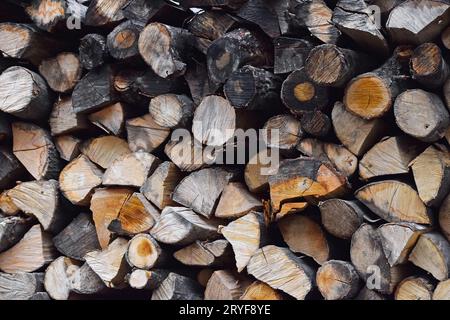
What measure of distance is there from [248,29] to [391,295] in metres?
0.99

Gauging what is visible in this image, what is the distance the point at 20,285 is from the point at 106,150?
2.04ft

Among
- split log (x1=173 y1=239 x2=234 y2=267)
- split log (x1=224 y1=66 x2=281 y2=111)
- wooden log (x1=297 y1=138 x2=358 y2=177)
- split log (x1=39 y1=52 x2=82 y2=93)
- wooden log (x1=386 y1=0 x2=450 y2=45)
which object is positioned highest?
wooden log (x1=386 y1=0 x2=450 y2=45)

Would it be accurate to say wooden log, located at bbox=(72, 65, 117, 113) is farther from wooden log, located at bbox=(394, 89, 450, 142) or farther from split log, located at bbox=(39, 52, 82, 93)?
wooden log, located at bbox=(394, 89, 450, 142)

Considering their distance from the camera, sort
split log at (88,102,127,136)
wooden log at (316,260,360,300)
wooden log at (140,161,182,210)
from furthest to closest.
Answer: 1. split log at (88,102,127,136)
2. wooden log at (140,161,182,210)
3. wooden log at (316,260,360,300)

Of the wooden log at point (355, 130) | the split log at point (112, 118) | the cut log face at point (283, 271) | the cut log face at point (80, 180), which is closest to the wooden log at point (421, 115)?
the wooden log at point (355, 130)

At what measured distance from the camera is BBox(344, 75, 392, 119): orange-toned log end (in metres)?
2.01

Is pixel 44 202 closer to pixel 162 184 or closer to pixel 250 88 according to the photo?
pixel 162 184

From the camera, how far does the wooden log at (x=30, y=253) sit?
2.63 metres

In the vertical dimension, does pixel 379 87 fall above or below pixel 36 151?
above

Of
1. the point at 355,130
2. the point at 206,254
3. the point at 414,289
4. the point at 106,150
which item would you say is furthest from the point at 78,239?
the point at 414,289

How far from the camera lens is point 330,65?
2021 millimetres

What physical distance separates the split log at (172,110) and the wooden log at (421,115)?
730 mm

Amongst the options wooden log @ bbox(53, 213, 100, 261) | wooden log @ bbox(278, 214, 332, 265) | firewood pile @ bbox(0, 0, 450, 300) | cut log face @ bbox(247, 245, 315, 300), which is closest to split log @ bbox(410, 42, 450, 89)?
firewood pile @ bbox(0, 0, 450, 300)

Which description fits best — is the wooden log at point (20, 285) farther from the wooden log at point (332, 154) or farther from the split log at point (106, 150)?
the wooden log at point (332, 154)
